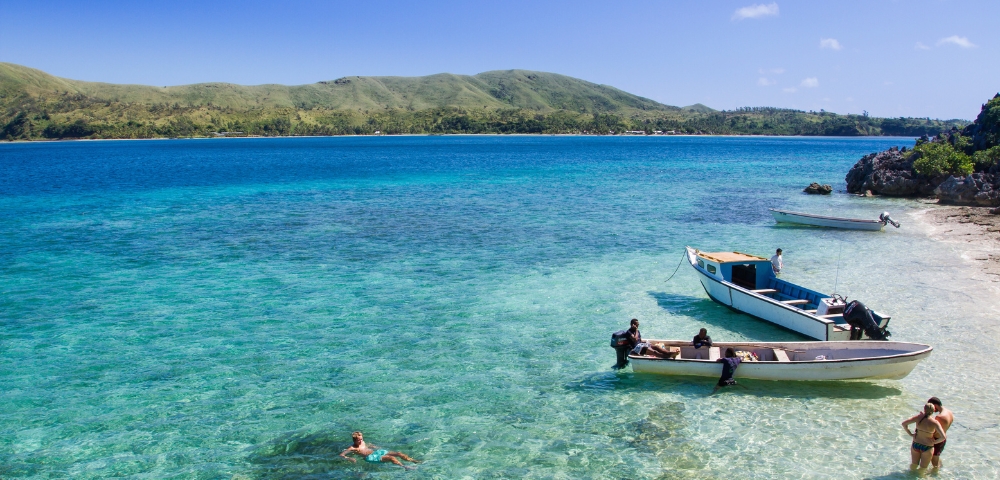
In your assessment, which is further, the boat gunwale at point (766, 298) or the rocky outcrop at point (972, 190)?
the rocky outcrop at point (972, 190)

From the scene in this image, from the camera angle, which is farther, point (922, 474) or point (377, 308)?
point (377, 308)

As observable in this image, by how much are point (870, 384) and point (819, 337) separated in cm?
245

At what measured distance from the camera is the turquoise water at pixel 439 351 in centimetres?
1268

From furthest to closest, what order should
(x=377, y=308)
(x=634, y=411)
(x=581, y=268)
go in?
(x=581, y=268), (x=377, y=308), (x=634, y=411)

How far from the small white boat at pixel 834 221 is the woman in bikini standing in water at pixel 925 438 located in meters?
29.0

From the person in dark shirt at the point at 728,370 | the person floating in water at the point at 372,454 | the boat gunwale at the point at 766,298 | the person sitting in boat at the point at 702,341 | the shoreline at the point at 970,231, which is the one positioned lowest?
the person floating in water at the point at 372,454

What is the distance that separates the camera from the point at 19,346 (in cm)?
1855

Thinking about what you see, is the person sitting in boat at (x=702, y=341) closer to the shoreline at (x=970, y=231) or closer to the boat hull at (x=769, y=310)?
the boat hull at (x=769, y=310)

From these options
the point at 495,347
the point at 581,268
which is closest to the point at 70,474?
the point at 495,347

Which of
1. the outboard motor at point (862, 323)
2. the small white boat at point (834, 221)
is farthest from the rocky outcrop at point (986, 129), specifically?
the outboard motor at point (862, 323)

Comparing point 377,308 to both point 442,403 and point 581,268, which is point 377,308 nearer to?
point 442,403

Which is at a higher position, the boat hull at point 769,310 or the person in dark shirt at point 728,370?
the boat hull at point 769,310

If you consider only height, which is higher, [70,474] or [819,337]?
[819,337]

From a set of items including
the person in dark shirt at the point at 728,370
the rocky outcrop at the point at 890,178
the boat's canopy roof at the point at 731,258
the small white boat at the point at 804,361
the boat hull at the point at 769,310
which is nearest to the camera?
the small white boat at the point at 804,361
